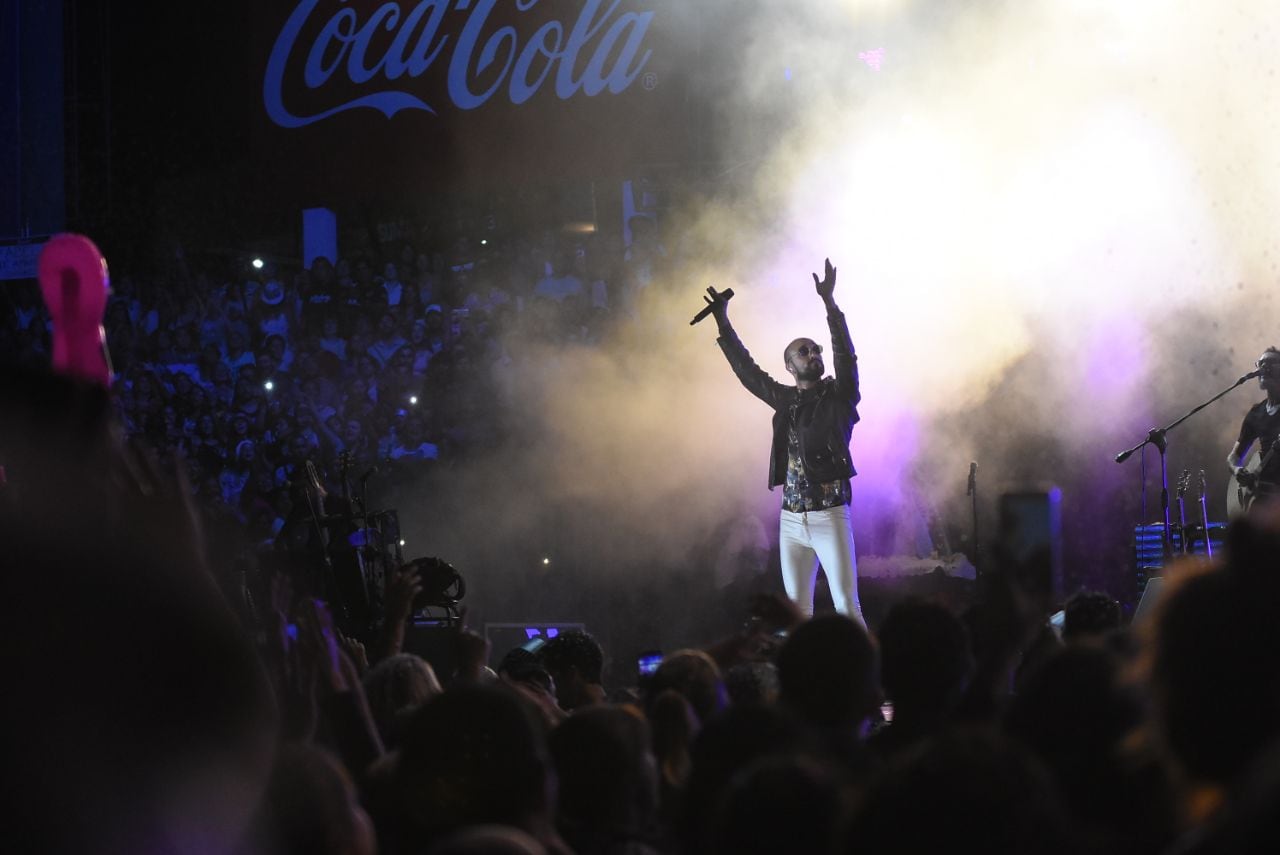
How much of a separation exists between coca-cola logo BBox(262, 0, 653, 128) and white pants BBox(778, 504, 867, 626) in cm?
370

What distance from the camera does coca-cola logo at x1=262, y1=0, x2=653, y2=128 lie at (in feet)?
33.8

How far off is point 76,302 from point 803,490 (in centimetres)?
603

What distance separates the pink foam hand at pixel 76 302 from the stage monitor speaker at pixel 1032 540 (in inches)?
61.3

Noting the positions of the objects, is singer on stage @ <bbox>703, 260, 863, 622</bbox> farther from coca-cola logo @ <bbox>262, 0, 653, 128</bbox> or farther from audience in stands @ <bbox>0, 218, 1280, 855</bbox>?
audience in stands @ <bbox>0, 218, 1280, 855</bbox>

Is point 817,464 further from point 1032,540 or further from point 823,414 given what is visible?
point 1032,540

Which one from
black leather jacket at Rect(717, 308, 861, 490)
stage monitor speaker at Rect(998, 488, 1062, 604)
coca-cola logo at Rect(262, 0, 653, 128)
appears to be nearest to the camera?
stage monitor speaker at Rect(998, 488, 1062, 604)

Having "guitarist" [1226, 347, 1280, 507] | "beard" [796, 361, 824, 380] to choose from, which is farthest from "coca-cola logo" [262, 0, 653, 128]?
"guitarist" [1226, 347, 1280, 507]

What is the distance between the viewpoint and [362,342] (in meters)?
12.9

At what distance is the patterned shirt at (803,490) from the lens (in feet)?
26.6

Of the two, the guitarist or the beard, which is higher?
the beard

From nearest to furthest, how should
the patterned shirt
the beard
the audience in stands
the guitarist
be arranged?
the audience in stands, the patterned shirt, the beard, the guitarist

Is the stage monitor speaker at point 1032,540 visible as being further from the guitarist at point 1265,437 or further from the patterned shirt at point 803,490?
the guitarist at point 1265,437

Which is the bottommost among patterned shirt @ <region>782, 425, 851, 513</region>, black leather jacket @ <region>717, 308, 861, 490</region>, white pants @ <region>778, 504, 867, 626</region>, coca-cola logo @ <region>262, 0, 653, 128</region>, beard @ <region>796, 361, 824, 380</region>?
white pants @ <region>778, 504, 867, 626</region>

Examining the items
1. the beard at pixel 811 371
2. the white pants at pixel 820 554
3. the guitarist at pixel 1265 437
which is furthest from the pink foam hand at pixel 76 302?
the guitarist at pixel 1265 437
